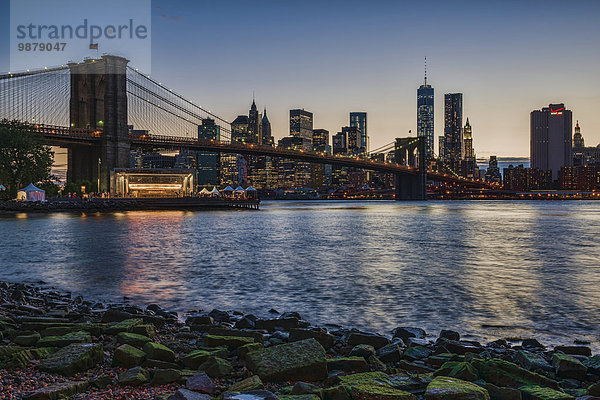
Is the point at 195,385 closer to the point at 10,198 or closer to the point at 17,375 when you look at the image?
the point at 17,375

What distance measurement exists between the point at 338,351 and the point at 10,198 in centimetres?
7391

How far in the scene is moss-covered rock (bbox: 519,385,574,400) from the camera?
5.03m

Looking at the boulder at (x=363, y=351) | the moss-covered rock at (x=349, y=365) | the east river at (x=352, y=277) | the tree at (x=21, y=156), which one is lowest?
the east river at (x=352, y=277)

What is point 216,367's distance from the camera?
583cm

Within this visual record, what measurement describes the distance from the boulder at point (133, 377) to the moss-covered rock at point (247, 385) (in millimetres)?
1001

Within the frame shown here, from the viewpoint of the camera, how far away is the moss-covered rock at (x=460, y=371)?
5641 millimetres

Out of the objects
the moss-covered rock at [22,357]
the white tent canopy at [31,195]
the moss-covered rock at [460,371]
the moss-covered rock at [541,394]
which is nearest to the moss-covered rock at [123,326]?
the moss-covered rock at [22,357]

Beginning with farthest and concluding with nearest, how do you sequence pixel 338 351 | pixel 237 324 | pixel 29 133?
pixel 29 133, pixel 237 324, pixel 338 351

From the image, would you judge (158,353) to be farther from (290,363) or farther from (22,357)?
(290,363)

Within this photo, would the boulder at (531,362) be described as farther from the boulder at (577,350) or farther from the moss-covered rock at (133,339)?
the moss-covered rock at (133,339)

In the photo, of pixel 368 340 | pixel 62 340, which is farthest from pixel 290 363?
pixel 62 340

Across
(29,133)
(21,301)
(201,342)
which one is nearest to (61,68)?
(29,133)

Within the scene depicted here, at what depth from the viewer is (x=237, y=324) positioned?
29.0 feet

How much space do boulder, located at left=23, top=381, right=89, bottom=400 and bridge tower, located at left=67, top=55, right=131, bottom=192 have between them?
7384cm
